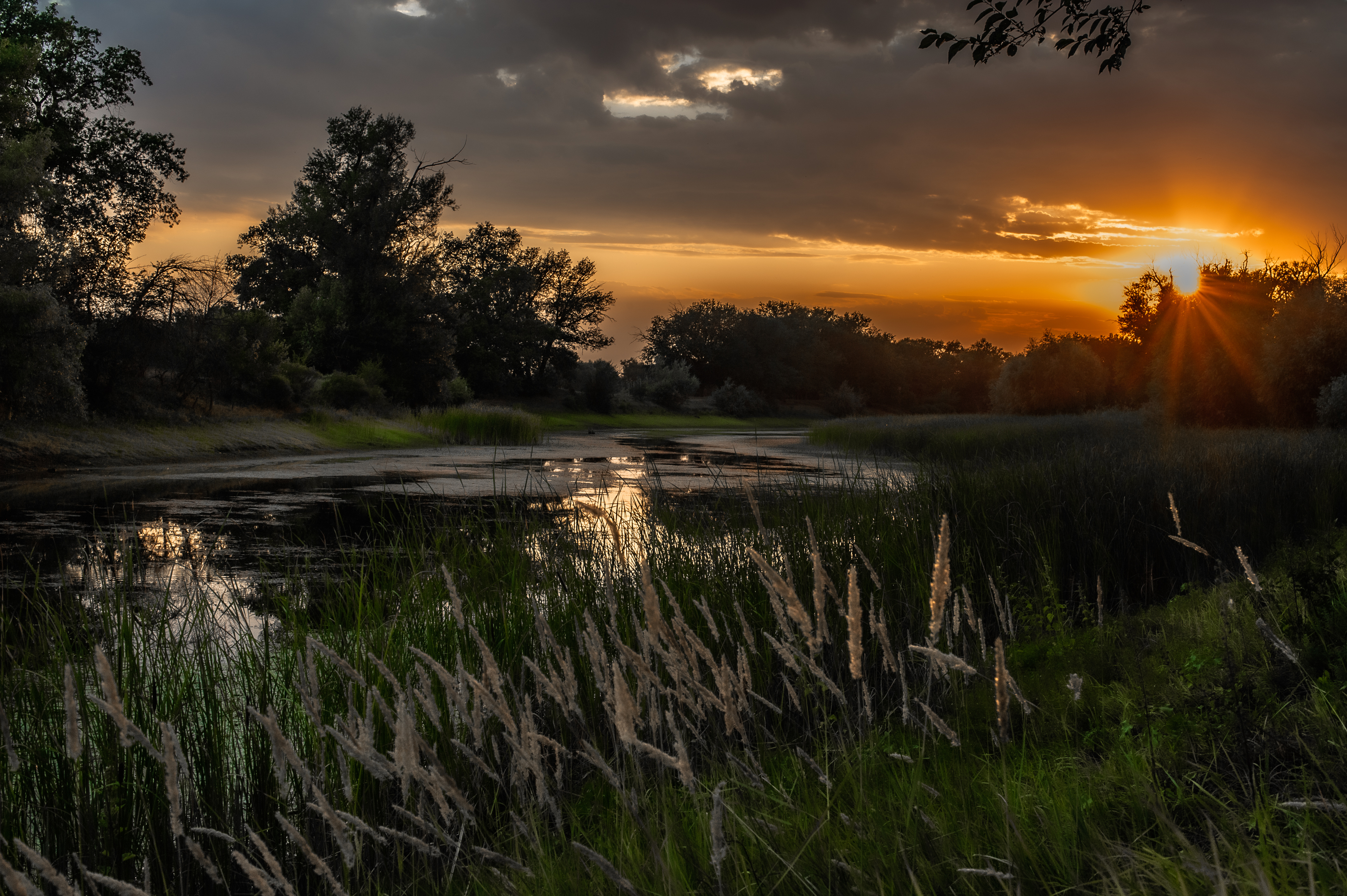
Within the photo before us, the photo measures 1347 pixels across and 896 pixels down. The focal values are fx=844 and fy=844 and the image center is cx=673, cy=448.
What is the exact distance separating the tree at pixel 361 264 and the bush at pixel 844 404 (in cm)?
3012

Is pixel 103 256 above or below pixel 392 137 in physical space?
below

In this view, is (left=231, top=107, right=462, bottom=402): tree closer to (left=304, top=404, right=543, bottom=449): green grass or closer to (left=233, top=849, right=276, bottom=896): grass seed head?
(left=304, top=404, right=543, bottom=449): green grass

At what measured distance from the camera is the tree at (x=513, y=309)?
141 ft

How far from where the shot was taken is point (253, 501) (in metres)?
10.1

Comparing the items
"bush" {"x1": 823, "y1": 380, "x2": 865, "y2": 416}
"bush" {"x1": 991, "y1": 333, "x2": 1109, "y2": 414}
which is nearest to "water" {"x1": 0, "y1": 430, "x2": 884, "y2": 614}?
"bush" {"x1": 991, "y1": 333, "x2": 1109, "y2": 414}

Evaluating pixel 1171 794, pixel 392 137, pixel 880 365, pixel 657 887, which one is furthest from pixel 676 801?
pixel 880 365

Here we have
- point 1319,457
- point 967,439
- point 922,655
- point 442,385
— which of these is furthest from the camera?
point 442,385

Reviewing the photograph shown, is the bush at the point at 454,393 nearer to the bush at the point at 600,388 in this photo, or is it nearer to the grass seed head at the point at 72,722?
the bush at the point at 600,388

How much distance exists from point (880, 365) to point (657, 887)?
66705 mm

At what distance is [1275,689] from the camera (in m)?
2.51

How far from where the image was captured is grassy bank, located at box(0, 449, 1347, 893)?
1562 millimetres

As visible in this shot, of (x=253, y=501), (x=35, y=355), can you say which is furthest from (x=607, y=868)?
(x=35, y=355)

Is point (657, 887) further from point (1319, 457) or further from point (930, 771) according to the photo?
point (1319, 457)

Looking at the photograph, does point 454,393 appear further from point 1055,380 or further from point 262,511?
point 262,511
